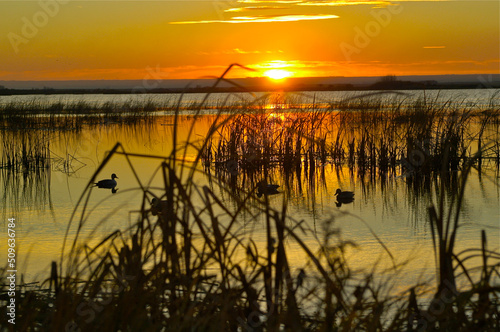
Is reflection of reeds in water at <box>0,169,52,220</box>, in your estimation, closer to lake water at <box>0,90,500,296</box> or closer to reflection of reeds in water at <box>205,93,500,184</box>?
lake water at <box>0,90,500,296</box>

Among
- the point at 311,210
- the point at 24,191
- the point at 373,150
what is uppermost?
the point at 373,150

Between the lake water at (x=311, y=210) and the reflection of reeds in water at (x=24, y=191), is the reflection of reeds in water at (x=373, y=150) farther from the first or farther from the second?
the reflection of reeds in water at (x=24, y=191)

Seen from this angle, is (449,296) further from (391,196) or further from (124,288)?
(391,196)

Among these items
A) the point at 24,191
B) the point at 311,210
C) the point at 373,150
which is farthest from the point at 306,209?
the point at 24,191

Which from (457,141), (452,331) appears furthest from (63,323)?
(457,141)

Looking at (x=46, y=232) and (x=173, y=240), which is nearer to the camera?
(x=173, y=240)

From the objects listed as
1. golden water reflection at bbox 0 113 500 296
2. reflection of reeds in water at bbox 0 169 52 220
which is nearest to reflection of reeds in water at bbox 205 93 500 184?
golden water reflection at bbox 0 113 500 296

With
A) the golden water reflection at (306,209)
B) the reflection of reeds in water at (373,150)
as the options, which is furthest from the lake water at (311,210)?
the reflection of reeds in water at (373,150)

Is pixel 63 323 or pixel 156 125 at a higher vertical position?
pixel 156 125

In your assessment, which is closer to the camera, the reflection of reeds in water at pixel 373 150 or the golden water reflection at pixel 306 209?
the golden water reflection at pixel 306 209

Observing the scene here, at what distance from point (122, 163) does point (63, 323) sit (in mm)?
9533

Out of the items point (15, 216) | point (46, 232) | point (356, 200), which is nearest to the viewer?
point (46, 232)

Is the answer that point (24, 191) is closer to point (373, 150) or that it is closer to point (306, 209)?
point (306, 209)

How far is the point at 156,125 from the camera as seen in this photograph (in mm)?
21156
